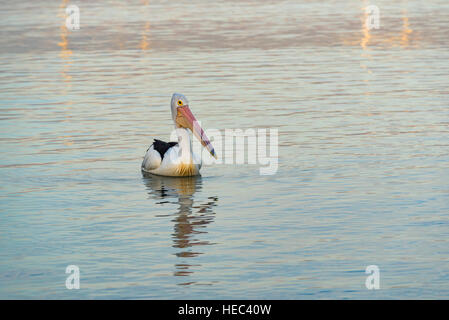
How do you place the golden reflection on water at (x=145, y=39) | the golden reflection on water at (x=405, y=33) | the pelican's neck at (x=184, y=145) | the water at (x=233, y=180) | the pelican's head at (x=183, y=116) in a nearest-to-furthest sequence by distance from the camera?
the water at (x=233, y=180)
the pelican's neck at (x=184, y=145)
the pelican's head at (x=183, y=116)
the golden reflection on water at (x=405, y=33)
the golden reflection on water at (x=145, y=39)

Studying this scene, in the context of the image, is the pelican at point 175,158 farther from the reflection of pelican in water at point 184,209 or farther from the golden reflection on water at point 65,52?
the golden reflection on water at point 65,52

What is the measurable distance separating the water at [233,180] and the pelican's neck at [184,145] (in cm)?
39

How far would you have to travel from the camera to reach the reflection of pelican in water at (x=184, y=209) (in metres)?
11.5

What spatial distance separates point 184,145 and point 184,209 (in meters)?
2.48

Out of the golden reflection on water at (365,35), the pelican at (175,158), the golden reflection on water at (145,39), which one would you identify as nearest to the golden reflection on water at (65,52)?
the golden reflection on water at (145,39)

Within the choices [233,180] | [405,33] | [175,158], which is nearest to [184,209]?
[233,180]

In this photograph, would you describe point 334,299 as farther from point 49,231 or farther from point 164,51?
point 164,51

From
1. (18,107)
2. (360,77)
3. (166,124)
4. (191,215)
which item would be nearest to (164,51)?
(360,77)

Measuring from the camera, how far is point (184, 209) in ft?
44.6

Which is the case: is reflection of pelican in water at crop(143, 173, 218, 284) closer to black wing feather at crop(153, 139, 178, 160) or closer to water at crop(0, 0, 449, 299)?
water at crop(0, 0, 449, 299)

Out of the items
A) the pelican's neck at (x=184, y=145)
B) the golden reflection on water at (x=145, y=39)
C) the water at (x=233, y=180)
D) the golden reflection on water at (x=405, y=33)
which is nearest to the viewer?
the water at (x=233, y=180)

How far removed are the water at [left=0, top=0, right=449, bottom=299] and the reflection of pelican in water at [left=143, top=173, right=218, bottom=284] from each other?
0.04 metres

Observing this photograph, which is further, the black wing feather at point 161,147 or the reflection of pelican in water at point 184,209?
the black wing feather at point 161,147

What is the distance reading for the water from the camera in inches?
412
